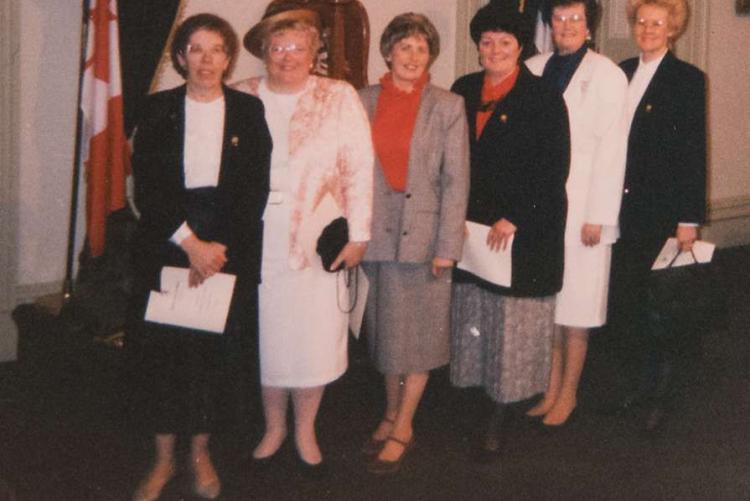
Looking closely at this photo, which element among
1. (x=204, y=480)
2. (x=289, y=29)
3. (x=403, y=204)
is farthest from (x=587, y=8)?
(x=204, y=480)

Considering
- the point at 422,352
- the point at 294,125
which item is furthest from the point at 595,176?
the point at 294,125

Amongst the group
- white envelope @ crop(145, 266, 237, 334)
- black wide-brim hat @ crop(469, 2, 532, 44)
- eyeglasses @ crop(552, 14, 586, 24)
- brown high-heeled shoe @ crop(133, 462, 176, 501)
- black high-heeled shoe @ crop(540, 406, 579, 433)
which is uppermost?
eyeglasses @ crop(552, 14, 586, 24)

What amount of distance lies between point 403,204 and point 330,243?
0.98 ft

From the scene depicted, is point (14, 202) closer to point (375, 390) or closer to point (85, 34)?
point (85, 34)

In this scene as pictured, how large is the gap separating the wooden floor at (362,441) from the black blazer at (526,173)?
588 mm

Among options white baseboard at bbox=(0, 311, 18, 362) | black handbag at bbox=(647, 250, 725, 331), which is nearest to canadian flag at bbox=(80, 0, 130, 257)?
white baseboard at bbox=(0, 311, 18, 362)

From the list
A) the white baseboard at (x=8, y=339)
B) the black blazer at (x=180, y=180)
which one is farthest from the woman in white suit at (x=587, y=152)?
the white baseboard at (x=8, y=339)

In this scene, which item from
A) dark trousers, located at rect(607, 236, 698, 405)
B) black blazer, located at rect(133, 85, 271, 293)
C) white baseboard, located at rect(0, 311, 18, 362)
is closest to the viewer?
black blazer, located at rect(133, 85, 271, 293)

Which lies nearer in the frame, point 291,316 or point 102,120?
point 291,316

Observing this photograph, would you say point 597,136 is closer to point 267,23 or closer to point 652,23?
point 652,23

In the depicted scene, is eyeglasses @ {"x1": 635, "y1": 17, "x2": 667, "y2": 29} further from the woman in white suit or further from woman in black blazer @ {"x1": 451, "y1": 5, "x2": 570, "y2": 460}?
woman in black blazer @ {"x1": 451, "y1": 5, "x2": 570, "y2": 460}

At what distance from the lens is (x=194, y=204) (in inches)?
113

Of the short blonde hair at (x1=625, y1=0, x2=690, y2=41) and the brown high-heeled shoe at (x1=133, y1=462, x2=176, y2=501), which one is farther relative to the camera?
the short blonde hair at (x1=625, y1=0, x2=690, y2=41)

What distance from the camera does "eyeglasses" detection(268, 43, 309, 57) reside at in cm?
297
